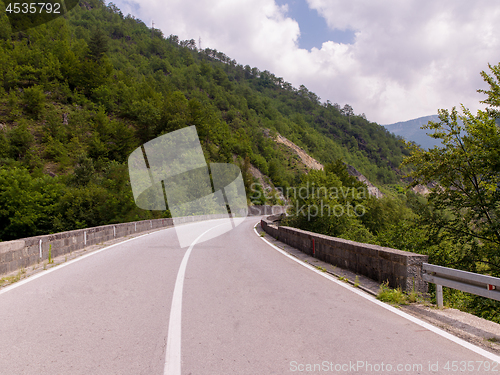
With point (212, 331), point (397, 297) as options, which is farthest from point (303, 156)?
point (212, 331)

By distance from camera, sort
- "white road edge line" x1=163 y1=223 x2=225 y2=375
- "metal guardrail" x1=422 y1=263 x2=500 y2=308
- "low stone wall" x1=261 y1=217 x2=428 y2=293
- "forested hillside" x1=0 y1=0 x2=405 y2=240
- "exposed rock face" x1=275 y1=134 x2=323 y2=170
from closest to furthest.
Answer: "white road edge line" x1=163 y1=223 x2=225 y2=375 < "metal guardrail" x1=422 y1=263 x2=500 y2=308 < "low stone wall" x1=261 y1=217 x2=428 y2=293 < "forested hillside" x1=0 y1=0 x2=405 y2=240 < "exposed rock face" x1=275 y1=134 x2=323 y2=170

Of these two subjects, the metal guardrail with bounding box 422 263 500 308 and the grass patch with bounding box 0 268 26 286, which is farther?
the grass patch with bounding box 0 268 26 286

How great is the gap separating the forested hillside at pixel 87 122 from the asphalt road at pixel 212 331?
4147 cm

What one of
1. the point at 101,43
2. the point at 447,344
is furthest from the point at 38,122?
the point at 447,344

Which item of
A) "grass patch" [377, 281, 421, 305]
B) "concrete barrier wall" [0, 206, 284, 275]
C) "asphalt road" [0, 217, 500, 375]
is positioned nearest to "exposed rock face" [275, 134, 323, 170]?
"concrete barrier wall" [0, 206, 284, 275]

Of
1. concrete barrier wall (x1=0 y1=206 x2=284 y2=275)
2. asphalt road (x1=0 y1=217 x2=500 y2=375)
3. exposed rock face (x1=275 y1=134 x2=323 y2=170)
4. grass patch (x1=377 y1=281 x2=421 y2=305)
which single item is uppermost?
exposed rock face (x1=275 y1=134 x2=323 y2=170)

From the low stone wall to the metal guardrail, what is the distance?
0.84 feet

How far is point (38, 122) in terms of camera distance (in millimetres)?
63625

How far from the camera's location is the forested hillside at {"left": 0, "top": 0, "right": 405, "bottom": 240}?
4522cm

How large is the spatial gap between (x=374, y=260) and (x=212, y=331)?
4.22m

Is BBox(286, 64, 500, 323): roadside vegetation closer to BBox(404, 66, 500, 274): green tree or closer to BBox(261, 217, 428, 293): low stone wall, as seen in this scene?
BBox(404, 66, 500, 274): green tree

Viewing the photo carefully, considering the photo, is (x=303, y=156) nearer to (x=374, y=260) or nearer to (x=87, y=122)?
(x=87, y=122)

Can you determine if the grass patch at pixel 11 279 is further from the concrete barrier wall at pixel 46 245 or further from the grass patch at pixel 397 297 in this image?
the grass patch at pixel 397 297

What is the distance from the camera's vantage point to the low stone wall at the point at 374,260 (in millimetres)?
5695
